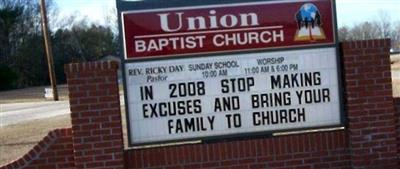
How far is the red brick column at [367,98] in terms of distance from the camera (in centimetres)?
689

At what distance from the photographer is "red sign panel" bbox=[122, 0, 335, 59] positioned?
669 cm

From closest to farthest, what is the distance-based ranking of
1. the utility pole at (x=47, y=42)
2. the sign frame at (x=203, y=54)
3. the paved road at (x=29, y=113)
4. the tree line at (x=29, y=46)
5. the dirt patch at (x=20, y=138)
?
1. the sign frame at (x=203, y=54)
2. the dirt patch at (x=20, y=138)
3. the paved road at (x=29, y=113)
4. the utility pole at (x=47, y=42)
5. the tree line at (x=29, y=46)

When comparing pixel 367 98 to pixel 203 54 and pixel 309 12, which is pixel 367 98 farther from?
pixel 203 54

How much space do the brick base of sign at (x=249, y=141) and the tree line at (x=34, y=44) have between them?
66.1m

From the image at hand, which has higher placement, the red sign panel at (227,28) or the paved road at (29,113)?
the red sign panel at (227,28)

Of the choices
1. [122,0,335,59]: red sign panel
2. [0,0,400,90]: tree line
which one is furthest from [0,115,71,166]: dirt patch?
[0,0,400,90]: tree line

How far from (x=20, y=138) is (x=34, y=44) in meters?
67.2

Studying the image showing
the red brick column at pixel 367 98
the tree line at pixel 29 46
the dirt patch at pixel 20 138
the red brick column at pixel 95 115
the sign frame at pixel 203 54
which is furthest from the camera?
the tree line at pixel 29 46

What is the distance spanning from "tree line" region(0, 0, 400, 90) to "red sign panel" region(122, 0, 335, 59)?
2603 inches

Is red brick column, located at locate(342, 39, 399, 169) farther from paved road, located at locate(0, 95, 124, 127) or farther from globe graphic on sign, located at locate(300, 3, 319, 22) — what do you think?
paved road, located at locate(0, 95, 124, 127)

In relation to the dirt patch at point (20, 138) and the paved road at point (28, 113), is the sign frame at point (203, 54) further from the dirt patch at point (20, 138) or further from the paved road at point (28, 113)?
the paved road at point (28, 113)

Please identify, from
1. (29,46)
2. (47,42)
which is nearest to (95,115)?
(47,42)

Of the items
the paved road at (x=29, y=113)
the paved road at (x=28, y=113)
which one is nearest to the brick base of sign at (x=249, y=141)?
the paved road at (x=29, y=113)

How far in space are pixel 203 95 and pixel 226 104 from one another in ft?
0.92
